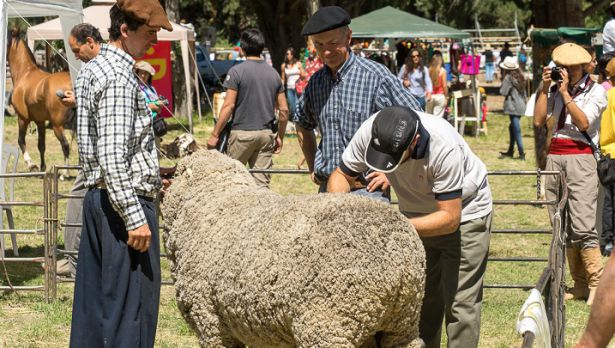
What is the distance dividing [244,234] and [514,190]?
10763mm

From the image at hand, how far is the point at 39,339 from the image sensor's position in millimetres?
7059

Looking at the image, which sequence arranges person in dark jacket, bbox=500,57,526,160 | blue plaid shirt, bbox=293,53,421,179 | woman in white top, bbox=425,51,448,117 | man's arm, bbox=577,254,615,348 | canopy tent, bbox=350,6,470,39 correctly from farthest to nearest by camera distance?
canopy tent, bbox=350,6,470,39, woman in white top, bbox=425,51,448,117, person in dark jacket, bbox=500,57,526,160, blue plaid shirt, bbox=293,53,421,179, man's arm, bbox=577,254,615,348

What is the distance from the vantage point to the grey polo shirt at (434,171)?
191 inches

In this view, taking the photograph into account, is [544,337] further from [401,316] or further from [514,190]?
[514,190]

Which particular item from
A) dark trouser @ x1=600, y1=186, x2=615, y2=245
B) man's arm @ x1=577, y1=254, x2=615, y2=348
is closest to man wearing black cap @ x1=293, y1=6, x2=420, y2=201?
man's arm @ x1=577, y1=254, x2=615, y2=348

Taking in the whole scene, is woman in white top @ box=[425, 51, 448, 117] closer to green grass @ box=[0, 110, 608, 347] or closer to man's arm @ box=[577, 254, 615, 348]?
green grass @ box=[0, 110, 608, 347]

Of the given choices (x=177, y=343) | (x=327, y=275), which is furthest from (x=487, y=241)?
(x=177, y=343)

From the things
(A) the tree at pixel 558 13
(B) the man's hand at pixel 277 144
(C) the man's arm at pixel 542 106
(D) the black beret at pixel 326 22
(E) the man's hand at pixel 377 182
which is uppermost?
(A) the tree at pixel 558 13

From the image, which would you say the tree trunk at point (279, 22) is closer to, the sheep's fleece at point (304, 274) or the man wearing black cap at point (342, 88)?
the man wearing black cap at point (342, 88)

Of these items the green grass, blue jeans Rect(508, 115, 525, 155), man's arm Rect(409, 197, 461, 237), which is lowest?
the green grass

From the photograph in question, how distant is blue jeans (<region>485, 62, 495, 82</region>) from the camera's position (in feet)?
141

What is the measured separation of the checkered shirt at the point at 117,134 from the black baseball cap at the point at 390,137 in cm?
111

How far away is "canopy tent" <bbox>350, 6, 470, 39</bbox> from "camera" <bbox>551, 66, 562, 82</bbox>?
14.6m

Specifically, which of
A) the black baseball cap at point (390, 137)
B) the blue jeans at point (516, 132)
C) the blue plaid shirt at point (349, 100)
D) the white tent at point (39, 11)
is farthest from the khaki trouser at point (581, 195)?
the blue jeans at point (516, 132)
